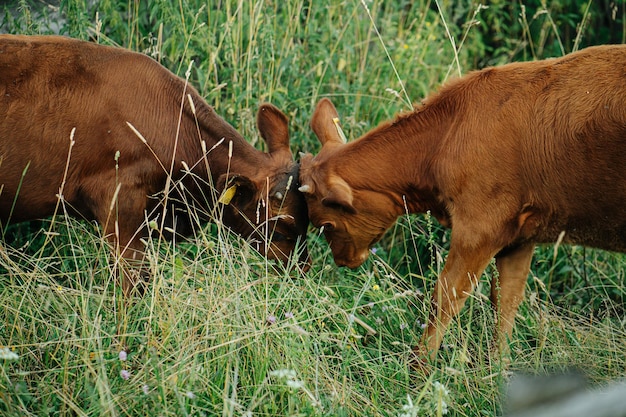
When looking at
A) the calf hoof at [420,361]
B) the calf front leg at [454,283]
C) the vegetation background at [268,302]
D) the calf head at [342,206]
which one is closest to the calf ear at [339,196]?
the calf head at [342,206]

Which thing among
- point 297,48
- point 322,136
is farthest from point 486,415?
point 297,48

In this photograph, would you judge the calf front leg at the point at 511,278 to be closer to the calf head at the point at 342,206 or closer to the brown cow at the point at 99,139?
the calf head at the point at 342,206

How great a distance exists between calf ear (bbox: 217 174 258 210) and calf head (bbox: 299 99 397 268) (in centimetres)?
34

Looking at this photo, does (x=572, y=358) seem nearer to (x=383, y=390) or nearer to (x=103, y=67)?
(x=383, y=390)

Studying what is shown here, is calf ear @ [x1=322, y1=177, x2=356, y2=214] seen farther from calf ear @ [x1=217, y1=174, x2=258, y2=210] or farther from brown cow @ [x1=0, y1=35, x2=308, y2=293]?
calf ear @ [x1=217, y1=174, x2=258, y2=210]

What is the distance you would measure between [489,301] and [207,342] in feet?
7.17

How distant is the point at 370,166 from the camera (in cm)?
580

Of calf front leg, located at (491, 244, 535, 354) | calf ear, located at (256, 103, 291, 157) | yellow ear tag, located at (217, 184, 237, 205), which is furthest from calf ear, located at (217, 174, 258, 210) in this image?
calf front leg, located at (491, 244, 535, 354)

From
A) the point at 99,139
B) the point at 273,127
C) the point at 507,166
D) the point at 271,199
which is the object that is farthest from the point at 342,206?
the point at 99,139

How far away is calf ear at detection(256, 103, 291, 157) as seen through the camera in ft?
20.4

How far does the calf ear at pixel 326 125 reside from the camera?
6.23m

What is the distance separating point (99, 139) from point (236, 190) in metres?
0.92

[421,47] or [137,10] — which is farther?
[421,47]

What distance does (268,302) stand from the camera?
15.9 feet
